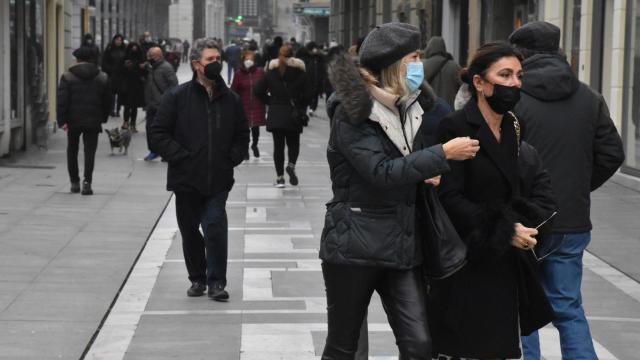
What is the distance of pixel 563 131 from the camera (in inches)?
229

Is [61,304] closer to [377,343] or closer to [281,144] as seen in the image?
[377,343]

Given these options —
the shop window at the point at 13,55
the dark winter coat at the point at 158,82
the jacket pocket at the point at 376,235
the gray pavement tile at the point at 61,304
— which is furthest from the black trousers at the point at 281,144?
the jacket pocket at the point at 376,235

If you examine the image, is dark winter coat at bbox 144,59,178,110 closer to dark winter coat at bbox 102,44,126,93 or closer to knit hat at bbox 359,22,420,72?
dark winter coat at bbox 102,44,126,93

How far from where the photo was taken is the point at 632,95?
54.1 feet

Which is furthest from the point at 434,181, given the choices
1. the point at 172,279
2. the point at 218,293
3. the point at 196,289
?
the point at 172,279

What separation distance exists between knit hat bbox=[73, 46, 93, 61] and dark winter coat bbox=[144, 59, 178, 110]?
4.13 m

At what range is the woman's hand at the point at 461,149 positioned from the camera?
4.72 m

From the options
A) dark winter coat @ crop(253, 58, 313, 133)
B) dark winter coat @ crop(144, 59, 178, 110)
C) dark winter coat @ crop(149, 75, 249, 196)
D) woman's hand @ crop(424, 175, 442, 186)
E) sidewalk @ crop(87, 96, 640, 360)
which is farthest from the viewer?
dark winter coat @ crop(144, 59, 178, 110)

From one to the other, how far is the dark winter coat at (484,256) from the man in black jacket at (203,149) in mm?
3534

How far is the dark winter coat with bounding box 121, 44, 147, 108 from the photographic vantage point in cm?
2466

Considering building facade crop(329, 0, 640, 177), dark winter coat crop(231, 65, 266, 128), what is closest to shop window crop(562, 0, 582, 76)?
building facade crop(329, 0, 640, 177)

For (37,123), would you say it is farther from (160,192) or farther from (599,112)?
(599,112)

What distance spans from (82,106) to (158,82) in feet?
14.9

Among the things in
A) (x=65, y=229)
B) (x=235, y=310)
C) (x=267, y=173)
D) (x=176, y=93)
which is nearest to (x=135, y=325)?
(x=235, y=310)
